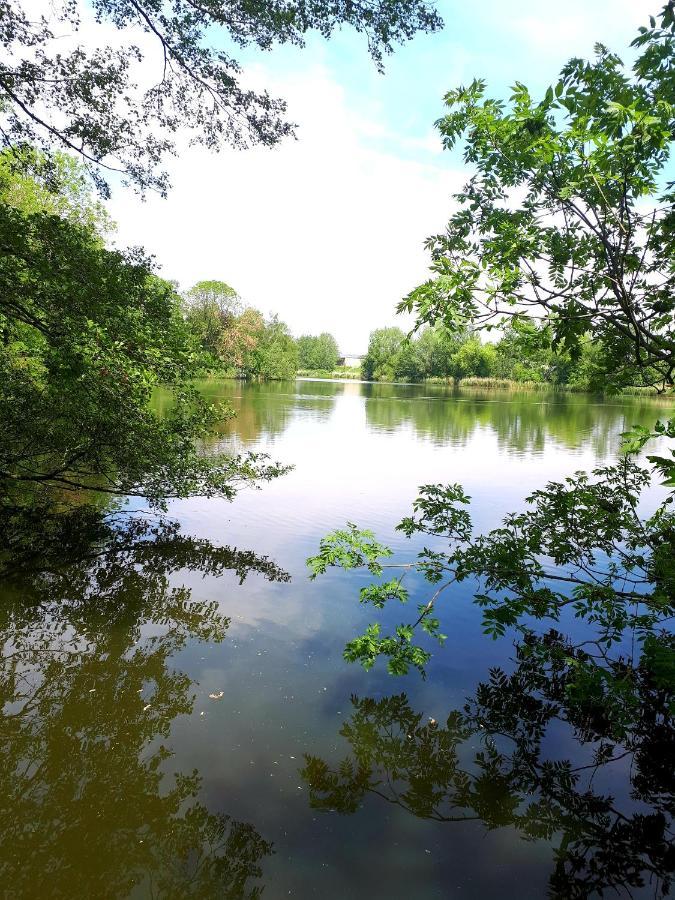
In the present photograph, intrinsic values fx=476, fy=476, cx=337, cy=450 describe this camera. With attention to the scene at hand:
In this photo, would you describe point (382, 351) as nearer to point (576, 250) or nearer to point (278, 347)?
point (278, 347)

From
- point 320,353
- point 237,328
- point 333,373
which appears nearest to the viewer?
point 237,328

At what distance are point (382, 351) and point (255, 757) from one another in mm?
136102

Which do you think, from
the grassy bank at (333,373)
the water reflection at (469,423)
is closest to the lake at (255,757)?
the water reflection at (469,423)

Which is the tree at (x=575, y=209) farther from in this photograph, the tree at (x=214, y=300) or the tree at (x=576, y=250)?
the tree at (x=214, y=300)

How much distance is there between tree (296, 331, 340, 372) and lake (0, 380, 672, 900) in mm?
155849

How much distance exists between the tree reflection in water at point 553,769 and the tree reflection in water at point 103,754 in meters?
1.08

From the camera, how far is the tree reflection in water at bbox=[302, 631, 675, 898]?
3762mm

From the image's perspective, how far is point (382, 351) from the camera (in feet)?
447

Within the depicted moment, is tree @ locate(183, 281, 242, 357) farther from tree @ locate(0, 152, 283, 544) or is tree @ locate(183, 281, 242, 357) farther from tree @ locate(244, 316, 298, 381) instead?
tree @ locate(0, 152, 283, 544)

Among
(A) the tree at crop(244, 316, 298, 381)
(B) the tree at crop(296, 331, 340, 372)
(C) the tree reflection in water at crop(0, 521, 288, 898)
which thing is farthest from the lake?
(B) the tree at crop(296, 331, 340, 372)

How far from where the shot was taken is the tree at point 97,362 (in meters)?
6.39

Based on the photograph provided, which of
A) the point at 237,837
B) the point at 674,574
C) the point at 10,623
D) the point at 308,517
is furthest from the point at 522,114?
the point at 308,517

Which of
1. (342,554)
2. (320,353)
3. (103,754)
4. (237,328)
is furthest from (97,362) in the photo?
(320,353)

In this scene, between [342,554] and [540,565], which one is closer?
[342,554]
